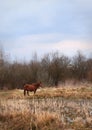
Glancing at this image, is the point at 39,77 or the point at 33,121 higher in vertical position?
the point at 33,121

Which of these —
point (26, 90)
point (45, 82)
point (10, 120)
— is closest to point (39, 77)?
point (45, 82)

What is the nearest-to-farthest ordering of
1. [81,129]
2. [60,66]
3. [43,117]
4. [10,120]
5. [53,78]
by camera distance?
[81,129]
[43,117]
[10,120]
[53,78]
[60,66]

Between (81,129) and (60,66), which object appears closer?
(81,129)

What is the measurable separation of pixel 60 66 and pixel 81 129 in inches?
2182

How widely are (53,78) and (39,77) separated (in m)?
2.88

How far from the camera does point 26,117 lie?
12.4 meters

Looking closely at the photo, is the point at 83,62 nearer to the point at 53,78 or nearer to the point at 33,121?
the point at 53,78

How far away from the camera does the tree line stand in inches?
2281

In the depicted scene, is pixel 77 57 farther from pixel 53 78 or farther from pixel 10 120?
pixel 10 120

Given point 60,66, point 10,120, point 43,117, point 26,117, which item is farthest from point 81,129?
point 60,66

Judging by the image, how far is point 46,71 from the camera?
63250 millimetres

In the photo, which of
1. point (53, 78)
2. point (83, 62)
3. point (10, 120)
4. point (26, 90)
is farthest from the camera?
point (83, 62)

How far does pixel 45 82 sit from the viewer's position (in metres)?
57.9

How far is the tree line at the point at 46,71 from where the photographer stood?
190 feet
